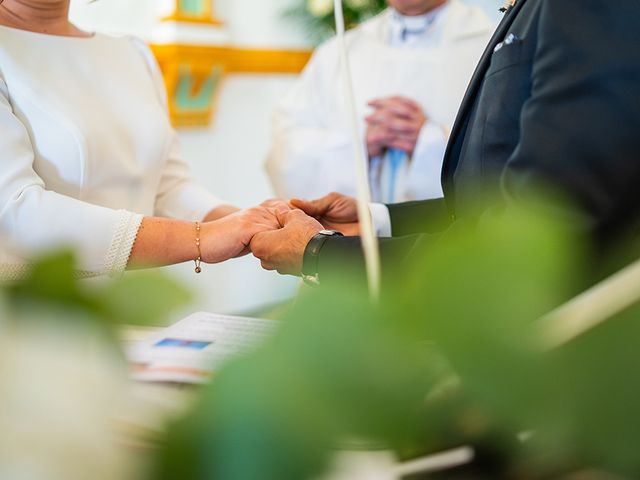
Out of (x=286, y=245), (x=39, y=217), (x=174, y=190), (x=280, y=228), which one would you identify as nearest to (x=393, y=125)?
(x=174, y=190)

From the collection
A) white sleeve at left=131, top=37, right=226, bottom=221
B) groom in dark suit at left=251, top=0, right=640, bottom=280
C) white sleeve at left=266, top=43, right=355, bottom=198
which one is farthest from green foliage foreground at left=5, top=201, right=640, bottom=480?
white sleeve at left=266, top=43, right=355, bottom=198

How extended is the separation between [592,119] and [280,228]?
705 mm

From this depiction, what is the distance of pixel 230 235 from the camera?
146cm

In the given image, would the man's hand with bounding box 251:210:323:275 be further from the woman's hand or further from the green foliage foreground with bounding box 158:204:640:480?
the green foliage foreground with bounding box 158:204:640:480

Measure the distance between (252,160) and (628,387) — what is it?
3.69 meters

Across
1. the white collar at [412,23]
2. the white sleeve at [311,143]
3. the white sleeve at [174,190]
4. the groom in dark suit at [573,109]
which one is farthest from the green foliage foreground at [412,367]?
the white collar at [412,23]

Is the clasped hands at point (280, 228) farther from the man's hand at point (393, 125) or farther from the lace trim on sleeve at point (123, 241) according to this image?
the man's hand at point (393, 125)

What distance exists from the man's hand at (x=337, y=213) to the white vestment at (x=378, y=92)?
0.70 metres

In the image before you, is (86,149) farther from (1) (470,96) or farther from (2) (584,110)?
(2) (584,110)

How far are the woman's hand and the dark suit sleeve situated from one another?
2.09 feet

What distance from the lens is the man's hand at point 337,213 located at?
165cm

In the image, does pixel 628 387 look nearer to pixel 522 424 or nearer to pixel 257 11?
pixel 522 424

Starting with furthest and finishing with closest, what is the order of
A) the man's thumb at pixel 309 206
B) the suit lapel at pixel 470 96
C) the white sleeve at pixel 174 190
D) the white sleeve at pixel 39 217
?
the white sleeve at pixel 174 190 < the man's thumb at pixel 309 206 < the white sleeve at pixel 39 217 < the suit lapel at pixel 470 96

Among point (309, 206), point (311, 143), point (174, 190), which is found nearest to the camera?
point (309, 206)
